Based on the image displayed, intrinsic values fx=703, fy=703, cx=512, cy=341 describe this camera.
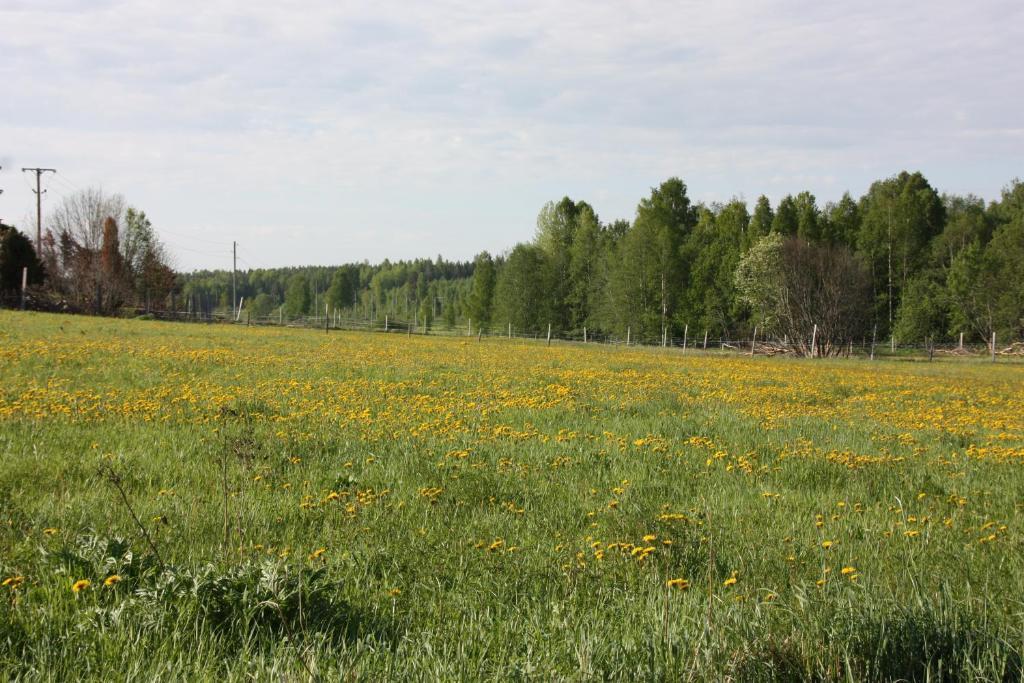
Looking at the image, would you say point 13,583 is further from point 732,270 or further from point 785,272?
point 732,270

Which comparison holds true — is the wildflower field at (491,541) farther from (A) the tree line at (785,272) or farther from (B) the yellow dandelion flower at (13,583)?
(A) the tree line at (785,272)

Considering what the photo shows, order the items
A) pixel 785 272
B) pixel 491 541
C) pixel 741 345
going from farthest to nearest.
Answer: pixel 741 345
pixel 785 272
pixel 491 541

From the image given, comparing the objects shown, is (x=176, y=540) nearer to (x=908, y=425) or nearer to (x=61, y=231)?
(x=908, y=425)

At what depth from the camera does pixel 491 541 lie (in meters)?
5.30

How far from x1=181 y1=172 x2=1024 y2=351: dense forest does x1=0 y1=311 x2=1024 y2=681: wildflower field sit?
4874 cm

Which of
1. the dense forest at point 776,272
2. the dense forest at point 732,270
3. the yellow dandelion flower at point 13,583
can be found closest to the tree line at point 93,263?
the dense forest at point 732,270

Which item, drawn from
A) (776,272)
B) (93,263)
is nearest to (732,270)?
(776,272)

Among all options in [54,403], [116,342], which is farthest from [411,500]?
[116,342]

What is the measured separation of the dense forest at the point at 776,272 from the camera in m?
57.5

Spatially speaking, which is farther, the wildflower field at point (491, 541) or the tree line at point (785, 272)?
the tree line at point (785, 272)

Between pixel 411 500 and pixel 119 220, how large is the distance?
76.5 metres

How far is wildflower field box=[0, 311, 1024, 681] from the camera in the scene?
312 cm

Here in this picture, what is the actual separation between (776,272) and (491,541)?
58.4 metres

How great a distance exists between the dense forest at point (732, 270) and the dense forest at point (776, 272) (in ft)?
0.50
